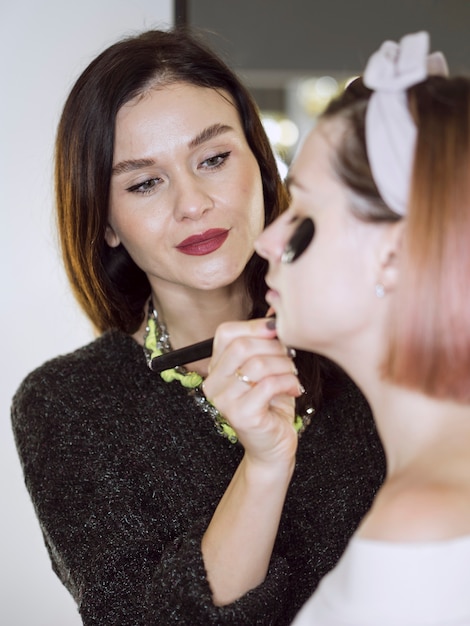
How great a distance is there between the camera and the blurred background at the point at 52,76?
2.01m

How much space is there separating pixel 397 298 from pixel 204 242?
0.55 metres

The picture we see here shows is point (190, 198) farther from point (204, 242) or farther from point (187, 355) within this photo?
point (187, 355)

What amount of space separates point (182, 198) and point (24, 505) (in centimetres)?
106

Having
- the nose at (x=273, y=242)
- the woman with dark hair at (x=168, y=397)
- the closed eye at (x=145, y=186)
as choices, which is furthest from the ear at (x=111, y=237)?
the nose at (x=273, y=242)

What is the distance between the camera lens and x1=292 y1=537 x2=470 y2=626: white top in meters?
0.75

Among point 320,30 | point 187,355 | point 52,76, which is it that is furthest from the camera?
point 320,30


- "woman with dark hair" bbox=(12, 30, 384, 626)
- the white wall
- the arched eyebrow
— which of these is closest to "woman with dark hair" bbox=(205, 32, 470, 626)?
"woman with dark hair" bbox=(12, 30, 384, 626)

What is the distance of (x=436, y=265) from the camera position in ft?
2.52

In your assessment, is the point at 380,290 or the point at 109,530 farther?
the point at 109,530

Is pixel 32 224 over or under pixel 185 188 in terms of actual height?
under

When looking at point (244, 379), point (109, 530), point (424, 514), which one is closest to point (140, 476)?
point (109, 530)

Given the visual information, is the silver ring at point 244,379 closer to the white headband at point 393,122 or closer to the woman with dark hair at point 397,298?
the woman with dark hair at point 397,298

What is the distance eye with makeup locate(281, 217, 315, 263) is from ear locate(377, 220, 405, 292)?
0.24ft

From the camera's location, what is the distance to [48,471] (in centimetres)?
137
